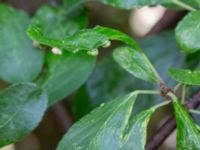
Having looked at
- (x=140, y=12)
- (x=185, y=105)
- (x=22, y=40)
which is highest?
(x=22, y=40)

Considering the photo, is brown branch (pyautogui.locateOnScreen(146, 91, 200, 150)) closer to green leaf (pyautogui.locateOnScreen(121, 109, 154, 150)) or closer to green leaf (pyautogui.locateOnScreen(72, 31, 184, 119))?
green leaf (pyautogui.locateOnScreen(121, 109, 154, 150))

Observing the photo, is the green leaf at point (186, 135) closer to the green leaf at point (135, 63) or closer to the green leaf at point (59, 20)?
the green leaf at point (135, 63)

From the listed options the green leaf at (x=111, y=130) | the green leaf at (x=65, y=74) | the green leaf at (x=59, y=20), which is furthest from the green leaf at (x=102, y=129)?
the green leaf at (x=59, y=20)

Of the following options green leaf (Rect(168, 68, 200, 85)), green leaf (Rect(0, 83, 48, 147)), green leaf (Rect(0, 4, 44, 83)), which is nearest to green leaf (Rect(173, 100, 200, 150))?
green leaf (Rect(168, 68, 200, 85))

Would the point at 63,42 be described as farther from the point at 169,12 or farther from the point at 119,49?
the point at 169,12

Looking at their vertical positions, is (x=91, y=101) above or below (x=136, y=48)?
below

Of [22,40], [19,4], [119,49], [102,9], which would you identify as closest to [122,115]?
[119,49]
